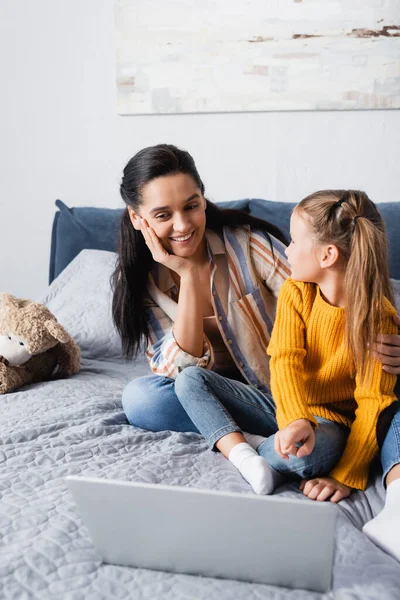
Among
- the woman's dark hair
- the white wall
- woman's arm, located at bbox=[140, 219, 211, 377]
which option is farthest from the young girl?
the white wall

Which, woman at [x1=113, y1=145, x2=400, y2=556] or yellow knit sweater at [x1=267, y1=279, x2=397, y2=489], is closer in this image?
yellow knit sweater at [x1=267, y1=279, x2=397, y2=489]

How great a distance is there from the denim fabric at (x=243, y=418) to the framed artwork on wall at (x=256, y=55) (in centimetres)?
122

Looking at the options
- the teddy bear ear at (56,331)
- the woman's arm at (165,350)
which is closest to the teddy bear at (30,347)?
the teddy bear ear at (56,331)

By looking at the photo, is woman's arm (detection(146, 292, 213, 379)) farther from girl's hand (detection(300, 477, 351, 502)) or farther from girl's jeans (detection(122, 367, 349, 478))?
girl's hand (detection(300, 477, 351, 502))

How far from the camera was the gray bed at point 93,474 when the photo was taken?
0.92m

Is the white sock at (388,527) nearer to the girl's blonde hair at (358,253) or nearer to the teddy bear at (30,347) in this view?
the girl's blonde hair at (358,253)

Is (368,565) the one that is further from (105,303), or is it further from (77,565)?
(105,303)

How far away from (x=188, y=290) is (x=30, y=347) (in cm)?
50

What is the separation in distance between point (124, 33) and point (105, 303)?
100cm

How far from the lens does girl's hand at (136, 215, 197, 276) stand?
5.28 ft

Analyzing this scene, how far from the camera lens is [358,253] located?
4.25 feet

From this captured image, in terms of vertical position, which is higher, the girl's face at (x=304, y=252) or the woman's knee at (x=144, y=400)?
the girl's face at (x=304, y=252)

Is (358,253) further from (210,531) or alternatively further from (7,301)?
(7,301)

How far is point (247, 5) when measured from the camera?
93.0 inches
